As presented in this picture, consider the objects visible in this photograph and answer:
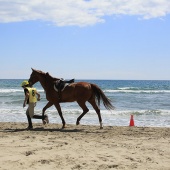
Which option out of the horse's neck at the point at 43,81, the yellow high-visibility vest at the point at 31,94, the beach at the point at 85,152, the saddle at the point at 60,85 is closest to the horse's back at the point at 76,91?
the saddle at the point at 60,85

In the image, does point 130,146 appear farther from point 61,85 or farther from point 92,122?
point 92,122

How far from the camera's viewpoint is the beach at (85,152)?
569 cm

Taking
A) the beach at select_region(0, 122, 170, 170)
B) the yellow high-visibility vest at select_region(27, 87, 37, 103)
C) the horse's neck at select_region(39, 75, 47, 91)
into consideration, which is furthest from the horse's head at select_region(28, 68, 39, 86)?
the beach at select_region(0, 122, 170, 170)

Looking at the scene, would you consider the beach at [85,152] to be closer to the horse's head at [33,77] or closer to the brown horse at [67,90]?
the brown horse at [67,90]

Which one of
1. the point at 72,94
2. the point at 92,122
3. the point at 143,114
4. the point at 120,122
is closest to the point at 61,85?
the point at 72,94

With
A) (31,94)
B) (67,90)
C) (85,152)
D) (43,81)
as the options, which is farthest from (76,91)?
(85,152)

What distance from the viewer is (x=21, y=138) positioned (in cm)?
822

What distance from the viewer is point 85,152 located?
21.7 ft

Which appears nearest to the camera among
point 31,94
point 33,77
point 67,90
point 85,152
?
point 85,152

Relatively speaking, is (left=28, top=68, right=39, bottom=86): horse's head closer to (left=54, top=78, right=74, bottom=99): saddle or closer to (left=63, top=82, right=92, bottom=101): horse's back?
(left=54, top=78, right=74, bottom=99): saddle

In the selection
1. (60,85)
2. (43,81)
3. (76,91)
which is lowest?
(76,91)

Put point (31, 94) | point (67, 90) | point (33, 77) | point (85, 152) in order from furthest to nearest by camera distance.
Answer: point (33, 77) → point (67, 90) → point (31, 94) → point (85, 152)

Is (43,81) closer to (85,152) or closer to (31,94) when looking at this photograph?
(31,94)

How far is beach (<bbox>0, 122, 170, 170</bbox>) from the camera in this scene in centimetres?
569
